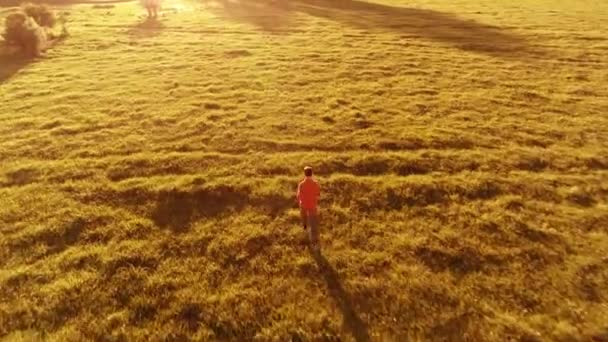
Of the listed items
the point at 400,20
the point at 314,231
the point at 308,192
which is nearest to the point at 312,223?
the point at 314,231

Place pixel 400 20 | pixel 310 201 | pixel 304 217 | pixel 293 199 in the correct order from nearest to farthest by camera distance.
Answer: pixel 310 201, pixel 304 217, pixel 293 199, pixel 400 20

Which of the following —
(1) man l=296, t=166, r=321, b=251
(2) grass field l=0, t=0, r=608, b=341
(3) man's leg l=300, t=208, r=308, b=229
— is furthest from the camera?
(3) man's leg l=300, t=208, r=308, b=229

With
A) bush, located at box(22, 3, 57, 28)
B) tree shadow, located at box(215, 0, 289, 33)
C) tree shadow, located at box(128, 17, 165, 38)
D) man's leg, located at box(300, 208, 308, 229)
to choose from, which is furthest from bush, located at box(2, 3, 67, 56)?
man's leg, located at box(300, 208, 308, 229)

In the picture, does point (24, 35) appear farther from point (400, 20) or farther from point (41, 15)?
point (400, 20)

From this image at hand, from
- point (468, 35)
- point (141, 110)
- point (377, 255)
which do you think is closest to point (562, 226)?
point (377, 255)

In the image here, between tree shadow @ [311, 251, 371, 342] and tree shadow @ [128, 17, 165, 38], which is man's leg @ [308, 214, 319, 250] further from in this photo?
tree shadow @ [128, 17, 165, 38]

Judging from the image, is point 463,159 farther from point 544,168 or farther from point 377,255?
point 377,255
